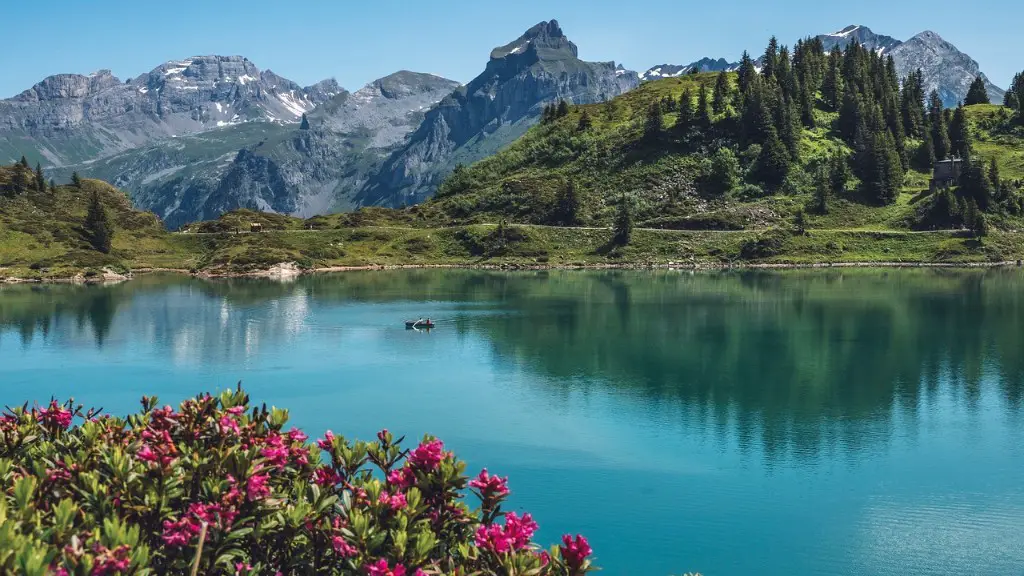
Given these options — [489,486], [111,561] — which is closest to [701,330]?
[489,486]

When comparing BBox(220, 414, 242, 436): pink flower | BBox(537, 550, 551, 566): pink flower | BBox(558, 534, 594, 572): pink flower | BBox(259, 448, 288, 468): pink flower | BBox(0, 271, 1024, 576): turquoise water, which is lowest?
BBox(0, 271, 1024, 576): turquoise water

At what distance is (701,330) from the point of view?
101 meters

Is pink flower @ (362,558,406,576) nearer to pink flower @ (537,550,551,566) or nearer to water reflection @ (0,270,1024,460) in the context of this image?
pink flower @ (537,550,551,566)

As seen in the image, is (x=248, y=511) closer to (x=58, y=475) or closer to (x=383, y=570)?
(x=383, y=570)

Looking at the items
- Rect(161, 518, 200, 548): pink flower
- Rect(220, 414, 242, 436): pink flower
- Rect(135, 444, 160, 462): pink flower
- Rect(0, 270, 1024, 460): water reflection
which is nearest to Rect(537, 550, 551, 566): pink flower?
Rect(161, 518, 200, 548): pink flower

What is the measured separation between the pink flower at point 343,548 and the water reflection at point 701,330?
124 ft

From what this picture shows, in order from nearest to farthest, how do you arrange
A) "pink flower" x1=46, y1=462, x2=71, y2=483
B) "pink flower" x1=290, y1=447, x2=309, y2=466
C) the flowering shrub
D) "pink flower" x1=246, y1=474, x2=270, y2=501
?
the flowering shrub → "pink flower" x1=246, y1=474, x2=270, y2=501 → "pink flower" x1=46, y1=462, x2=71, y2=483 → "pink flower" x1=290, y1=447, x2=309, y2=466

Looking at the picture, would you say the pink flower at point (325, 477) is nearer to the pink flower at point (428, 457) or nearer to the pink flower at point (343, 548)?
the pink flower at point (428, 457)

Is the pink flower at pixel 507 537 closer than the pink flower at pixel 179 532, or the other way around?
the pink flower at pixel 179 532

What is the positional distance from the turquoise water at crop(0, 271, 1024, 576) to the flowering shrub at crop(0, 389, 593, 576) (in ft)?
60.1

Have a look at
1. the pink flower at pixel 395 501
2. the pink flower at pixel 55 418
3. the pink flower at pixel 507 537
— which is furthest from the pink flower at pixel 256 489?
the pink flower at pixel 55 418

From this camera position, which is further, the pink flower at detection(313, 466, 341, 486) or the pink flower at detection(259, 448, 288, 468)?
the pink flower at detection(313, 466, 341, 486)

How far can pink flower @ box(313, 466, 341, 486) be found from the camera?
62.2 feet

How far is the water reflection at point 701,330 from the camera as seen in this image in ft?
208
